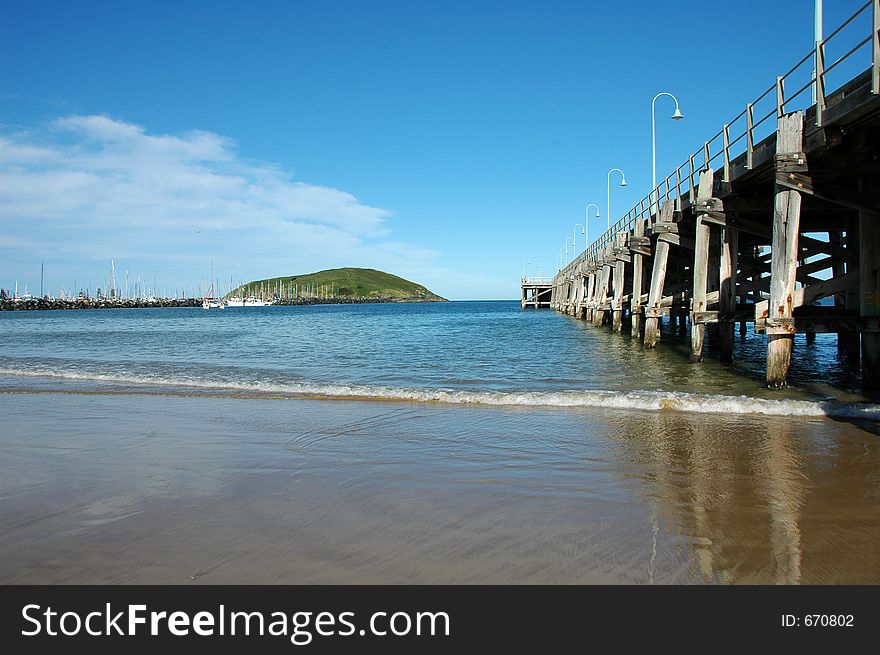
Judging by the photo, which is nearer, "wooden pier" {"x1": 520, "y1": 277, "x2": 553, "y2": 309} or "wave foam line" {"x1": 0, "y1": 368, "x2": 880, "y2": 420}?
"wave foam line" {"x1": 0, "y1": 368, "x2": 880, "y2": 420}

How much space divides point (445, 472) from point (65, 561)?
3.47 metres

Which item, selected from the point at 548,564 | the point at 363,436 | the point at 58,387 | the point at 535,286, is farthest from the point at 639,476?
the point at 535,286

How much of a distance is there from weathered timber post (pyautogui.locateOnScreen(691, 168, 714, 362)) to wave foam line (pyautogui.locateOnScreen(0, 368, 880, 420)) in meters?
5.95

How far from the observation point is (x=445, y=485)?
19.7ft

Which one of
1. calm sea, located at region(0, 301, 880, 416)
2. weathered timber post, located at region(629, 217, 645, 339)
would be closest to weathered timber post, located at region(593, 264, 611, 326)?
weathered timber post, located at region(629, 217, 645, 339)

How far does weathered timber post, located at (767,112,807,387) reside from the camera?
11.5 m

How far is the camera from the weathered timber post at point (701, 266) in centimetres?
1650

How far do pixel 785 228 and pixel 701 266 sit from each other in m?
5.67

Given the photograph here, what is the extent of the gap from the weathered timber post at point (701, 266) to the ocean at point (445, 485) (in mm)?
4363

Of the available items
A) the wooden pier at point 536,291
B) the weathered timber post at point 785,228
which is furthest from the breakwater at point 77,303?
the weathered timber post at point 785,228

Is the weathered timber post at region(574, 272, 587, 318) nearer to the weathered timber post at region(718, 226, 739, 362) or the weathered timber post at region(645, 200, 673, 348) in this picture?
the weathered timber post at region(645, 200, 673, 348)

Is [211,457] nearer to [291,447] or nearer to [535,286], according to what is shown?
[291,447]

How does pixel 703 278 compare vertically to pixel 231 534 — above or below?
above

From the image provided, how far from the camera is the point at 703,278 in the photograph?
17.4 metres
